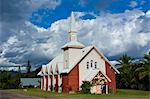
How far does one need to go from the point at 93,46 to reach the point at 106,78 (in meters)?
5.47

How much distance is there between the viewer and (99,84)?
51.5m

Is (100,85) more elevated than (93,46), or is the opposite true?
(93,46)

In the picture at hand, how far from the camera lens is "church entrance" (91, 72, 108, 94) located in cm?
5094

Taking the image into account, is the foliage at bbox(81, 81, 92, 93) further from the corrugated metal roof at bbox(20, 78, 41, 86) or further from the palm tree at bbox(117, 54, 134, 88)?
the corrugated metal roof at bbox(20, 78, 41, 86)

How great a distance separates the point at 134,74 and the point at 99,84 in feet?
51.4

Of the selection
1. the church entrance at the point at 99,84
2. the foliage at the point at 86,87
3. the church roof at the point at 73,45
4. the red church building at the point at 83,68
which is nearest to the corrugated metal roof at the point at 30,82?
the red church building at the point at 83,68

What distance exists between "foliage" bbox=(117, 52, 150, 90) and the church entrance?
8243 mm

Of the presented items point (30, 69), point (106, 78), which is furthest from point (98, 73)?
point (30, 69)

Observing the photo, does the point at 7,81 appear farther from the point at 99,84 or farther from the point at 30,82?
the point at 99,84

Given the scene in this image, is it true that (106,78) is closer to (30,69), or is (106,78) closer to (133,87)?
(133,87)

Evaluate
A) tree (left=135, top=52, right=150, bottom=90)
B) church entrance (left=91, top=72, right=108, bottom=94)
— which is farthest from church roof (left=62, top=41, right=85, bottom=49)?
tree (left=135, top=52, right=150, bottom=90)

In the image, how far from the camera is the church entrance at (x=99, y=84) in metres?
50.9

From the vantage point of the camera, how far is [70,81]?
170 feet

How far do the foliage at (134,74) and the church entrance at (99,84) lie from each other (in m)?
8.24
